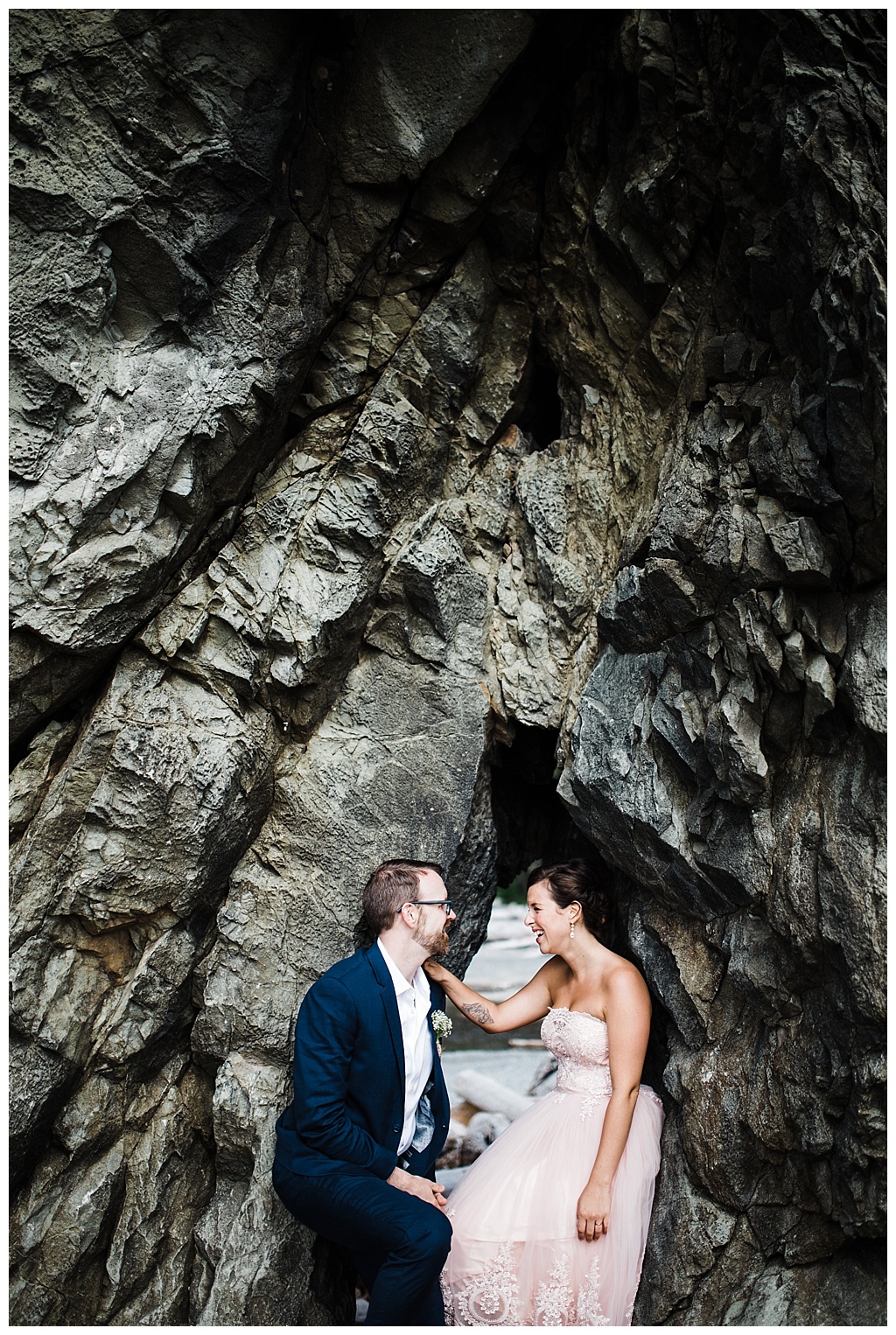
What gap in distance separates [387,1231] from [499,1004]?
3.42 feet

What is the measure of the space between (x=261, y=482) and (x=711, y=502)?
201cm

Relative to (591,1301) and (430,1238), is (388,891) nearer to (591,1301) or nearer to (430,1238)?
(430,1238)

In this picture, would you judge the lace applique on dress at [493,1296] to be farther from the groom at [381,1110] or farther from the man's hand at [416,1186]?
the man's hand at [416,1186]

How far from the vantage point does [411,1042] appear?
11.1 ft

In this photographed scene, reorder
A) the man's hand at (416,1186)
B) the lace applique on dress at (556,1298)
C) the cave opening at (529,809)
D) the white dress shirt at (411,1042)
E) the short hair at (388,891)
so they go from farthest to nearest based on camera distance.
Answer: the cave opening at (529,809)
the short hair at (388,891)
the white dress shirt at (411,1042)
the man's hand at (416,1186)
the lace applique on dress at (556,1298)

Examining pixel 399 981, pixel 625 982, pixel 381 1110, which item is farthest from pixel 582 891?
pixel 381 1110

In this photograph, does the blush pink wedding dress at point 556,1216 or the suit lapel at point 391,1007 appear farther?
the suit lapel at point 391,1007

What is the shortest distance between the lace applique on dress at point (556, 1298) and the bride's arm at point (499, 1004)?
877 millimetres

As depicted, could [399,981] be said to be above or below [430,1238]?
above

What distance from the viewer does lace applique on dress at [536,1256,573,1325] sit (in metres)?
3.05

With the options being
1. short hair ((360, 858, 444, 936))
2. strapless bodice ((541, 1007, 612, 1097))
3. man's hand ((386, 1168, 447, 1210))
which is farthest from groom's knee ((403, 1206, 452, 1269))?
short hair ((360, 858, 444, 936))

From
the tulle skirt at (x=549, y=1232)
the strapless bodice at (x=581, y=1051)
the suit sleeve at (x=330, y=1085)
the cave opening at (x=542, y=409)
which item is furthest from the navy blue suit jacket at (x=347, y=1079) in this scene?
the cave opening at (x=542, y=409)

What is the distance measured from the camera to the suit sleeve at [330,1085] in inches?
121

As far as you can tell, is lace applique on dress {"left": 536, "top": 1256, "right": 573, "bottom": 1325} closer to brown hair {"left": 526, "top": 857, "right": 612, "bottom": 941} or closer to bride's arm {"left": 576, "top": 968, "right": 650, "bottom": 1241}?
bride's arm {"left": 576, "top": 968, "right": 650, "bottom": 1241}
